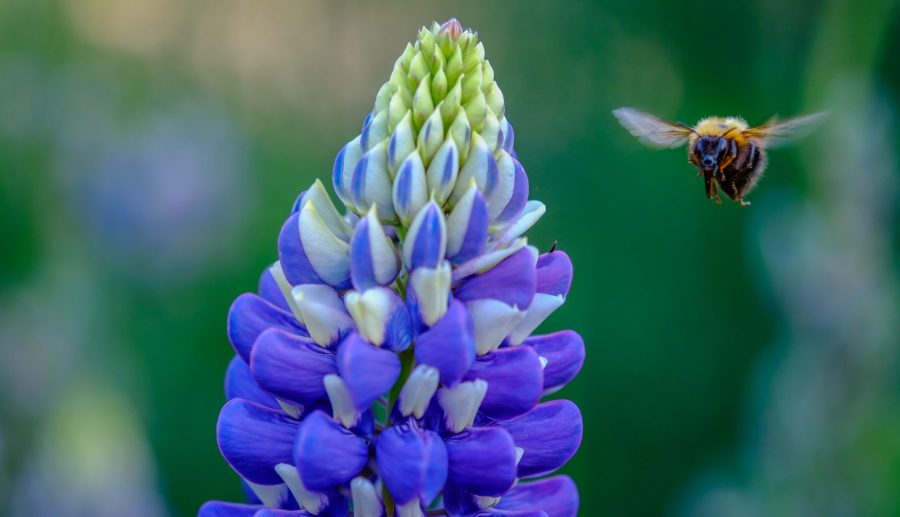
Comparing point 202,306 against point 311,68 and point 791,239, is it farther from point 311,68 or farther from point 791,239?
point 791,239

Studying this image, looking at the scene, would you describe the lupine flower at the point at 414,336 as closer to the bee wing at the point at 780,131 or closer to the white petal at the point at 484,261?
the white petal at the point at 484,261

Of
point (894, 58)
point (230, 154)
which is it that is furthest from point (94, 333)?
point (894, 58)

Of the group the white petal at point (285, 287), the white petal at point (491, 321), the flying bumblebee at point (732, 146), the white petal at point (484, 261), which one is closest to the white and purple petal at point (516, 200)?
the white petal at point (484, 261)

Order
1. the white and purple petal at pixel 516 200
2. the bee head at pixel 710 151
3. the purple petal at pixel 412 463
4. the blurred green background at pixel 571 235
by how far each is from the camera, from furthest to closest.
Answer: the blurred green background at pixel 571 235 < the bee head at pixel 710 151 < the white and purple petal at pixel 516 200 < the purple petal at pixel 412 463

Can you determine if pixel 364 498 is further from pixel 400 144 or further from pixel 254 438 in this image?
pixel 400 144

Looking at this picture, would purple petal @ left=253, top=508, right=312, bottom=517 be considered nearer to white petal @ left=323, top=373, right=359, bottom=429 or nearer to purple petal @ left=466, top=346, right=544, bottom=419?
white petal @ left=323, top=373, right=359, bottom=429

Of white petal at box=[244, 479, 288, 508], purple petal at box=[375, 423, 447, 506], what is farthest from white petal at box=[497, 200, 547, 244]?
white petal at box=[244, 479, 288, 508]
